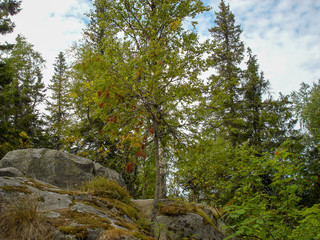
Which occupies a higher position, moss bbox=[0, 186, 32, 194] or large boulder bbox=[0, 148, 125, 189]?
large boulder bbox=[0, 148, 125, 189]

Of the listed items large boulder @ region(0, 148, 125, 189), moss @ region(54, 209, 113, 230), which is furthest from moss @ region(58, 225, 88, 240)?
large boulder @ region(0, 148, 125, 189)

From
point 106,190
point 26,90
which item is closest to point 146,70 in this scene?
point 106,190

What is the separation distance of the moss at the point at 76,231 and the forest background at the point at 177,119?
1810 mm

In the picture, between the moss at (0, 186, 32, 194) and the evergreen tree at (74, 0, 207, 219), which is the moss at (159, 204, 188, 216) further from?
the moss at (0, 186, 32, 194)

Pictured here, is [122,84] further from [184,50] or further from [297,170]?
[297,170]

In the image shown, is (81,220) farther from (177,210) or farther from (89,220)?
(177,210)

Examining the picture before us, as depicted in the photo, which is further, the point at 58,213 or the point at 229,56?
the point at 229,56

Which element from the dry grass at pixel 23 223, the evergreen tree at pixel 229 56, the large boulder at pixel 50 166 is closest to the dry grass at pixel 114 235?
the dry grass at pixel 23 223

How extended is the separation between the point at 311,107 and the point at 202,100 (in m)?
15.6

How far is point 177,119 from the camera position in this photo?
5641 mm

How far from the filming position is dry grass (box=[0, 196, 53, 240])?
306 cm

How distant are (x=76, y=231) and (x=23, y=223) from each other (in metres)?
0.78

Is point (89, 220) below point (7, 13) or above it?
below

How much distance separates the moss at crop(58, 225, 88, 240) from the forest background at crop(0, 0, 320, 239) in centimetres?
181
